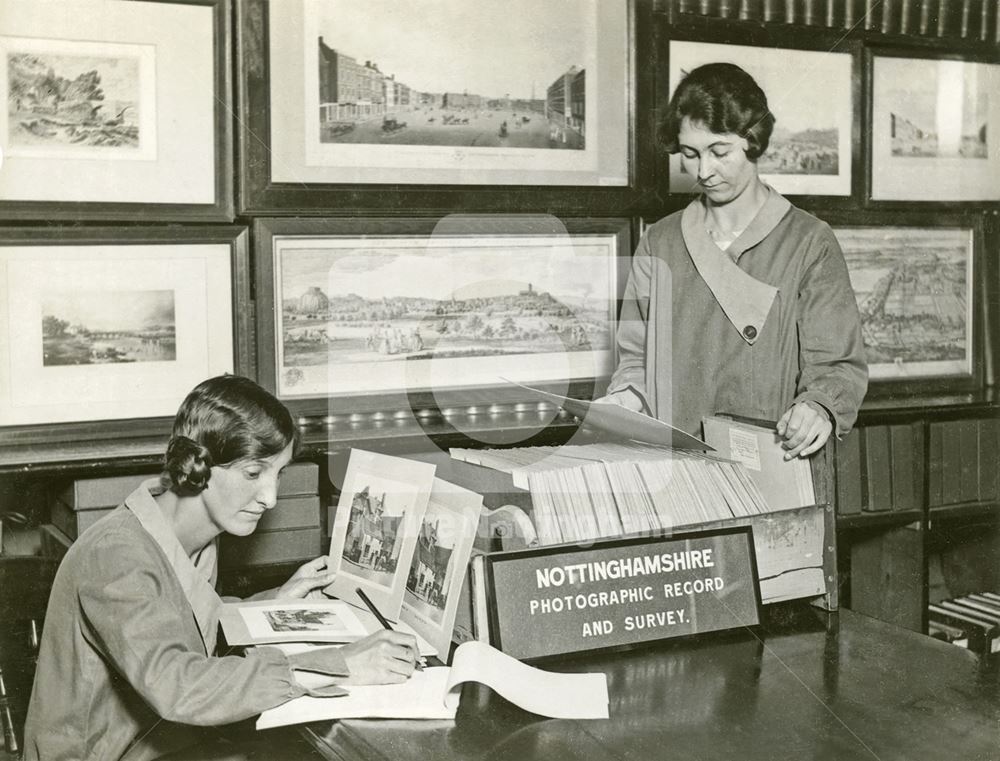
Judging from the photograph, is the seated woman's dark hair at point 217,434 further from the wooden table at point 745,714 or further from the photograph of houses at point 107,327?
the photograph of houses at point 107,327

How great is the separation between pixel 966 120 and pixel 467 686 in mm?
3104

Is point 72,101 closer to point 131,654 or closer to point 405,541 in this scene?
point 405,541

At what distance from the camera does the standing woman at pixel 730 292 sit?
225cm

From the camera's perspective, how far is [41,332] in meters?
2.55

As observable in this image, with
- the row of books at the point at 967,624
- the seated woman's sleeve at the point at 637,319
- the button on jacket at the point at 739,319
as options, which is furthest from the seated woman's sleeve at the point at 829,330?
the row of books at the point at 967,624

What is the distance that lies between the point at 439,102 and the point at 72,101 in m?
0.98

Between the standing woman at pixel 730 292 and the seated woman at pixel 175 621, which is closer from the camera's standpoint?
the seated woman at pixel 175 621

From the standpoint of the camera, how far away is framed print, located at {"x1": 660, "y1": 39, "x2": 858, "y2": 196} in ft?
11.0

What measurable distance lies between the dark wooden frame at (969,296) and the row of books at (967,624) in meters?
0.74

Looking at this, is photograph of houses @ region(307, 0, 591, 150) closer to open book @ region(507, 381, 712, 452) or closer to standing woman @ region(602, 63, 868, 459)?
standing woman @ region(602, 63, 868, 459)

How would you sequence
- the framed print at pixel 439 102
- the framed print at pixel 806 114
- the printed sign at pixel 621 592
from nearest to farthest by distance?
the printed sign at pixel 621 592 → the framed print at pixel 439 102 → the framed print at pixel 806 114

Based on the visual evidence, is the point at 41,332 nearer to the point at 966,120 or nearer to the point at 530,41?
the point at 530,41

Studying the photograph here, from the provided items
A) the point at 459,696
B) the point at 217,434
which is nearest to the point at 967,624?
the point at 459,696

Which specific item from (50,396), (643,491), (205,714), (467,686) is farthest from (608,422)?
(50,396)
